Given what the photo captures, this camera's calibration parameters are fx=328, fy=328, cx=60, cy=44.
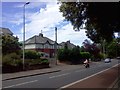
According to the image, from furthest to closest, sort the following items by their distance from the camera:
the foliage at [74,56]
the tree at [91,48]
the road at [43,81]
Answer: the tree at [91,48] < the foliage at [74,56] < the road at [43,81]

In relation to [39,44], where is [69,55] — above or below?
below

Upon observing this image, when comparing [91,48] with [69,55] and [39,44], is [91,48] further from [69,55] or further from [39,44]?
[69,55]

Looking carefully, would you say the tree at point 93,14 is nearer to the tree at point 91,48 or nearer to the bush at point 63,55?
the bush at point 63,55

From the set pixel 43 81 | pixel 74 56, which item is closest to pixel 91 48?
pixel 74 56

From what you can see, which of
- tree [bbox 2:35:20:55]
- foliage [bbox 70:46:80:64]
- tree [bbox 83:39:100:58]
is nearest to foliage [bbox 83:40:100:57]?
tree [bbox 83:39:100:58]

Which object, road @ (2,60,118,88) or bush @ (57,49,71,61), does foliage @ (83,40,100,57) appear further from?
road @ (2,60,118,88)

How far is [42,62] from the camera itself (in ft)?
164

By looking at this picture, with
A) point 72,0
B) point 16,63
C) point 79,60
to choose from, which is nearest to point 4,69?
point 16,63

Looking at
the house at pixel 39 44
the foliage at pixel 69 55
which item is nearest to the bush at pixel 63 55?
the foliage at pixel 69 55

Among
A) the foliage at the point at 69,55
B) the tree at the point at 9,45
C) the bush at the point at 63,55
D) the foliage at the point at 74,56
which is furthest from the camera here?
the foliage at the point at 74,56

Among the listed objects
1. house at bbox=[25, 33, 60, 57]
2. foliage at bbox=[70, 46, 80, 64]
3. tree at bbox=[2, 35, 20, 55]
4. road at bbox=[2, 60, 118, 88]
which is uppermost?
house at bbox=[25, 33, 60, 57]

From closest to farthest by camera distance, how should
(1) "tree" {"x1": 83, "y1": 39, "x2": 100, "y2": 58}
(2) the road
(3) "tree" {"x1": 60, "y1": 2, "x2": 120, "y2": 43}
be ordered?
(3) "tree" {"x1": 60, "y1": 2, "x2": 120, "y2": 43}, (2) the road, (1) "tree" {"x1": 83, "y1": 39, "x2": 100, "y2": 58}

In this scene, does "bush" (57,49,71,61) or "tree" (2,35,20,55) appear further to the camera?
"bush" (57,49,71,61)

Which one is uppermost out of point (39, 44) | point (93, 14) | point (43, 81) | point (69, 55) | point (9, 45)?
point (39, 44)
